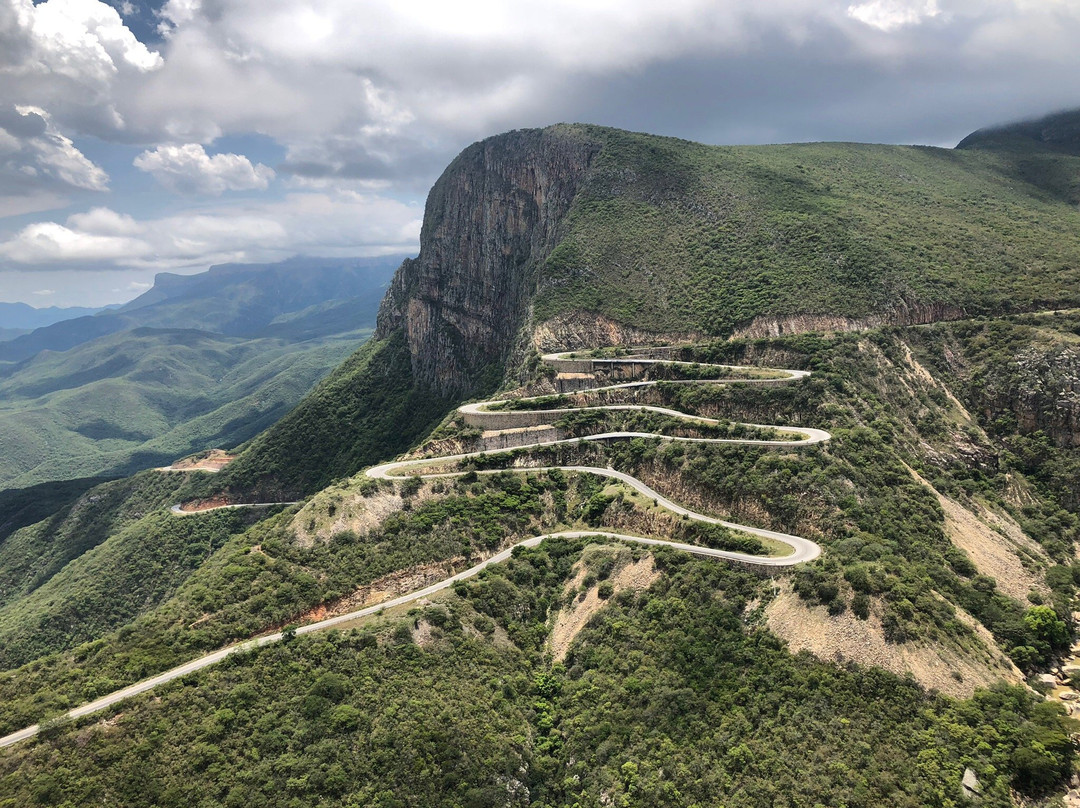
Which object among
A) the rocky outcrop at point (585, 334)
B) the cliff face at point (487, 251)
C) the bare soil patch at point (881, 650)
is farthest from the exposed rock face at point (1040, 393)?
the cliff face at point (487, 251)

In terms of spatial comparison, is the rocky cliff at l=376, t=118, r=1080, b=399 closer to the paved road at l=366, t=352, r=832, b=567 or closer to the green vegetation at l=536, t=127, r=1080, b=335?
the green vegetation at l=536, t=127, r=1080, b=335

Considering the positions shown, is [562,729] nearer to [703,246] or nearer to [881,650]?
[881,650]

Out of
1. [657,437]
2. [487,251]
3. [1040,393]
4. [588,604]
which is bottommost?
[588,604]

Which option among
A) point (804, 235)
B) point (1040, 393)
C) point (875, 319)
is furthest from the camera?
point (804, 235)

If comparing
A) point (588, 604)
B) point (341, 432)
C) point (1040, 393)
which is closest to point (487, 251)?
point (341, 432)

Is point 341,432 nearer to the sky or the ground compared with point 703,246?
nearer to the ground

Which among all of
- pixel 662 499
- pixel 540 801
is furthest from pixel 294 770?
pixel 662 499

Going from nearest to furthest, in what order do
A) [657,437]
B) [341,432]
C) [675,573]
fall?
[675,573], [657,437], [341,432]

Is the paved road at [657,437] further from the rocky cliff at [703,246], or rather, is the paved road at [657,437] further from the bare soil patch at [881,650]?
the rocky cliff at [703,246]
